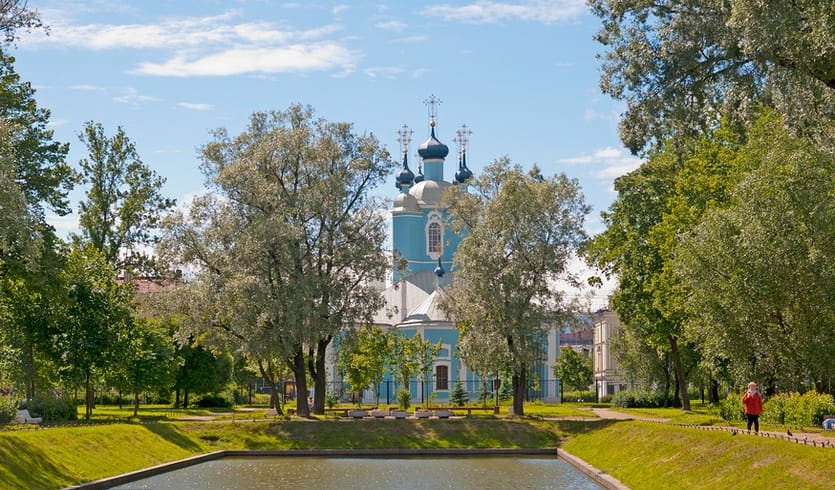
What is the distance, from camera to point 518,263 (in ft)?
152

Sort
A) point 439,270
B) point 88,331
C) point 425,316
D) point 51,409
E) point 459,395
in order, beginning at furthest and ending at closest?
point 439,270 → point 425,316 → point 459,395 → point 88,331 → point 51,409

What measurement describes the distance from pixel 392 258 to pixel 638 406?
19.6 m

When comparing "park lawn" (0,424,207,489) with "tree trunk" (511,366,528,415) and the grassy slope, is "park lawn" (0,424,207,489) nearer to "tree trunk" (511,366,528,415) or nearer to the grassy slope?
the grassy slope

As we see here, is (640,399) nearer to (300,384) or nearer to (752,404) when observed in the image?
(300,384)

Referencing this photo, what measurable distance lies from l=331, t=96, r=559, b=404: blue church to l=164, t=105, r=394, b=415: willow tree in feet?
104

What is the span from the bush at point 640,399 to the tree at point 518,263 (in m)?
14.9

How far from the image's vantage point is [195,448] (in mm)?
37094

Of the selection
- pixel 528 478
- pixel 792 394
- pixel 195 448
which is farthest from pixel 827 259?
pixel 195 448

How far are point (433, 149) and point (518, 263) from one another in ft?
148

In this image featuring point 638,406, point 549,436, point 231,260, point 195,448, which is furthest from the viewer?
point 638,406

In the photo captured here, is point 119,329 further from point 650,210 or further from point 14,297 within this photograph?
point 650,210

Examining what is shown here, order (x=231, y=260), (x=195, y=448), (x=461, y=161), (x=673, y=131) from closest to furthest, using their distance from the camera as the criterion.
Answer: (x=673, y=131) → (x=195, y=448) → (x=231, y=260) → (x=461, y=161)

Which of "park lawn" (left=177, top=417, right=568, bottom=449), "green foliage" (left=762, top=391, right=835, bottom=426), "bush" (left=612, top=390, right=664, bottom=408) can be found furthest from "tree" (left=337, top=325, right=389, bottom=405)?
"green foliage" (left=762, top=391, right=835, bottom=426)

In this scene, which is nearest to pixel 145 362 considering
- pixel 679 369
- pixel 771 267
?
pixel 679 369
